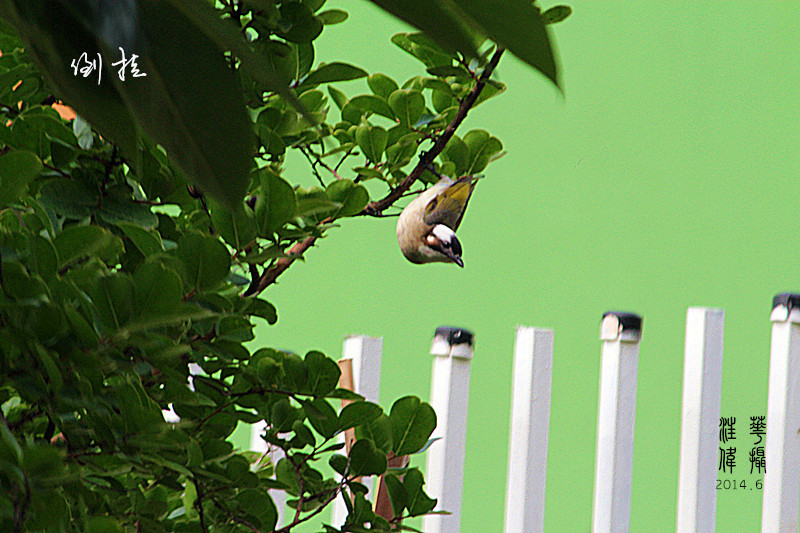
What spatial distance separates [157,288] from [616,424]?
1.33 metres

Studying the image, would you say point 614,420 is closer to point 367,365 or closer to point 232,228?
point 367,365

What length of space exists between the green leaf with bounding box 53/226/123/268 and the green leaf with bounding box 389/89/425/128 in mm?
363

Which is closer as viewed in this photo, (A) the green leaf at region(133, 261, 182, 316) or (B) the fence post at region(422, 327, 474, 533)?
(A) the green leaf at region(133, 261, 182, 316)

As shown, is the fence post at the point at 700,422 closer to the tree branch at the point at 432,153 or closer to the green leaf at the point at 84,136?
the tree branch at the point at 432,153

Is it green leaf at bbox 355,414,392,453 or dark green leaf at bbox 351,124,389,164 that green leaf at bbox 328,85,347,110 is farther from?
green leaf at bbox 355,414,392,453

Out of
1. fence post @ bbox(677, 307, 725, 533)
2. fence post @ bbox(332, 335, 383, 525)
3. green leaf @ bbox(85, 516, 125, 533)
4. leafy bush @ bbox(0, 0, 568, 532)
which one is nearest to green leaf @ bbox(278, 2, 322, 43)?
leafy bush @ bbox(0, 0, 568, 532)

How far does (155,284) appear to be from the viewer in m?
0.29

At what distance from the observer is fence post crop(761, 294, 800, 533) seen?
1.52 m

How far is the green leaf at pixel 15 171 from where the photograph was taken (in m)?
0.30

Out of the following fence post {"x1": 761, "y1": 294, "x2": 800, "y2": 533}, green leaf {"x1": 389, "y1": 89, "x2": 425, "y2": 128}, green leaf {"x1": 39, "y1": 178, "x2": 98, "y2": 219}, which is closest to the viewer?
green leaf {"x1": 39, "y1": 178, "x2": 98, "y2": 219}

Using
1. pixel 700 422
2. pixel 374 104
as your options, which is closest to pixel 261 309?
pixel 374 104

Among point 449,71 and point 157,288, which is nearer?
point 157,288

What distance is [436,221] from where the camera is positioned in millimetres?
664

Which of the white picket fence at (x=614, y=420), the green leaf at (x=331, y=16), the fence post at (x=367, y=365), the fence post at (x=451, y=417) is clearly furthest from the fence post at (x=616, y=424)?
the green leaf at (x=331, y=16)
